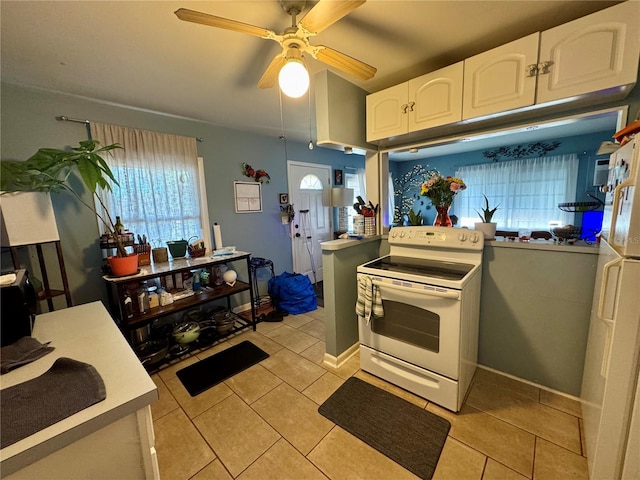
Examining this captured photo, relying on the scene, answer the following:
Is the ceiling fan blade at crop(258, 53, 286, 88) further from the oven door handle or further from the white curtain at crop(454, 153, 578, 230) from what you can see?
the white curtain at crop(454, 153, 578, 230)

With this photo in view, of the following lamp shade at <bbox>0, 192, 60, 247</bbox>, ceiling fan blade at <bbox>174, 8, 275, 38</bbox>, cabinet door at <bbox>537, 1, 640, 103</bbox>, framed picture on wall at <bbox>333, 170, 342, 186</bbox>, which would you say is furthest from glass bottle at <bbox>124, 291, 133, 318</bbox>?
framed picture on wall at <bbox>333, 170, 342, 186</bbox>

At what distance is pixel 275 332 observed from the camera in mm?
2867

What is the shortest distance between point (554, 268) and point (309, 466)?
2.03 meters

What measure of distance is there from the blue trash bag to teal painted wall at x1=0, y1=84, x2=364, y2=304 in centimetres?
46

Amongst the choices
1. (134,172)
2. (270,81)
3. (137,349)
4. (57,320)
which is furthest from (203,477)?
(134,172)

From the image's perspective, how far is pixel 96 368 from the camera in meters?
0.89

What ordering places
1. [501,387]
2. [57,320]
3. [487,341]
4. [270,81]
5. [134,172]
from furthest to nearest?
[134,172]
[487,341]
[501,387]
[270,81]
[57,320]

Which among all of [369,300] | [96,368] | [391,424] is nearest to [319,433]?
[391,424]

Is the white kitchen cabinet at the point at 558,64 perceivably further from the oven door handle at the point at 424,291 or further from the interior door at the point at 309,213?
the interior door at the point at 309,213

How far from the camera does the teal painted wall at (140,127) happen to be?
1996 millimetres

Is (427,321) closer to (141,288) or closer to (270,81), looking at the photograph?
(270,81)

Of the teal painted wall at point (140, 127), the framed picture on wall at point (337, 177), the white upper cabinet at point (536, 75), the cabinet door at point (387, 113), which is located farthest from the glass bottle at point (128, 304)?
the framed picture on wall at point (337, 177)

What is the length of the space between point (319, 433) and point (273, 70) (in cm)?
224

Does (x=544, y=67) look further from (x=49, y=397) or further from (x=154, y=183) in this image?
(x=154, y=183)
